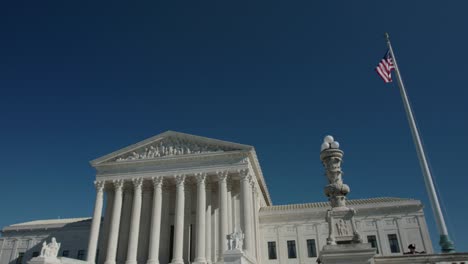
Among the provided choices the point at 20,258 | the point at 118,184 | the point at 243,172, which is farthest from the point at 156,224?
the point at 20,258

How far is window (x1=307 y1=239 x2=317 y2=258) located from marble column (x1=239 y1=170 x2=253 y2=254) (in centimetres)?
1124

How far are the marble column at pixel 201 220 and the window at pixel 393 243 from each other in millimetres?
24030

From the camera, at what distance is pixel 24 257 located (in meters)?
58.1

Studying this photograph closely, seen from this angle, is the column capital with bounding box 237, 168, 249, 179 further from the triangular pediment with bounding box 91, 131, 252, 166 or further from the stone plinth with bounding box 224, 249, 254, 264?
the stone plinth with bounding box 224, 249, 254, 264

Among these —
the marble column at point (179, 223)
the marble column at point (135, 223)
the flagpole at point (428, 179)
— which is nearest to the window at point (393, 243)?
the marble column at point (179, 223)

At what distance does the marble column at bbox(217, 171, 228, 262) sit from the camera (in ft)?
138

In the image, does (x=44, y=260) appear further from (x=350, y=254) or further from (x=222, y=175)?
(x=350, y=254)

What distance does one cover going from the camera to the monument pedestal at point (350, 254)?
35.5 feet

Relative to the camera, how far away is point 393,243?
153 ft

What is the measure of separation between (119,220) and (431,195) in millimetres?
38731

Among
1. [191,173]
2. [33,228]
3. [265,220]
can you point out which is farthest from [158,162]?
[33,228]

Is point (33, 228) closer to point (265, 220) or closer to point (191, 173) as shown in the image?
point (191, 173)

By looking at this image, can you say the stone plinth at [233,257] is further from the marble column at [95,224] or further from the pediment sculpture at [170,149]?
the marble column at [95,224]

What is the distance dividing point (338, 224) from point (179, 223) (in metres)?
33.9
